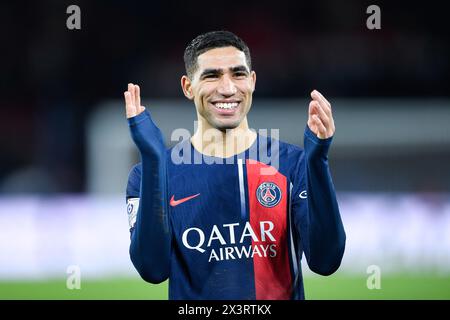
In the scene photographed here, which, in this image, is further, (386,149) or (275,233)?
(386,149)

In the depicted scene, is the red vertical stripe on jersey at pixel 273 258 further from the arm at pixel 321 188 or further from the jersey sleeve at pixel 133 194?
the jersey sleeve at pixel 133 194

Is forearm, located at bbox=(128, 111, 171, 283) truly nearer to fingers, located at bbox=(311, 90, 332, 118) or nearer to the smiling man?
the smiling man

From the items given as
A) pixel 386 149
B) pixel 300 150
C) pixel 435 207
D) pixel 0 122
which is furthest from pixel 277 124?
pixel 300 150

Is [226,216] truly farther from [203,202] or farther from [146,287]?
[146,287]

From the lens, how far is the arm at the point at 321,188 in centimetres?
248

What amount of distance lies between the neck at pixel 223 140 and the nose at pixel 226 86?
130 mm

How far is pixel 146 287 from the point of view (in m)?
6.99

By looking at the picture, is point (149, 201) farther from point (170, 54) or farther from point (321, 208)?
point (170, 54)

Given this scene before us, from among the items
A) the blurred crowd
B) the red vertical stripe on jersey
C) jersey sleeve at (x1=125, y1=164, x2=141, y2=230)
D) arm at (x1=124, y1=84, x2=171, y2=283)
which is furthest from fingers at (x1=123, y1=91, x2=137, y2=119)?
the blurred crowd

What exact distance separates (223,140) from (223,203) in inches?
9.2

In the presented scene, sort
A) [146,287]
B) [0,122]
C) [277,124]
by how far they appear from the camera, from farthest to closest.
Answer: [0,122], [277,124], [146,287]

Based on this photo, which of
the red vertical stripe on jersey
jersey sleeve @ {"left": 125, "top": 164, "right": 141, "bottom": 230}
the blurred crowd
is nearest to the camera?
the red vertical stripe on jersey

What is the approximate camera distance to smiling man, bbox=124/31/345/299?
8.49 ft

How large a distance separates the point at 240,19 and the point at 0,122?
3129mm
